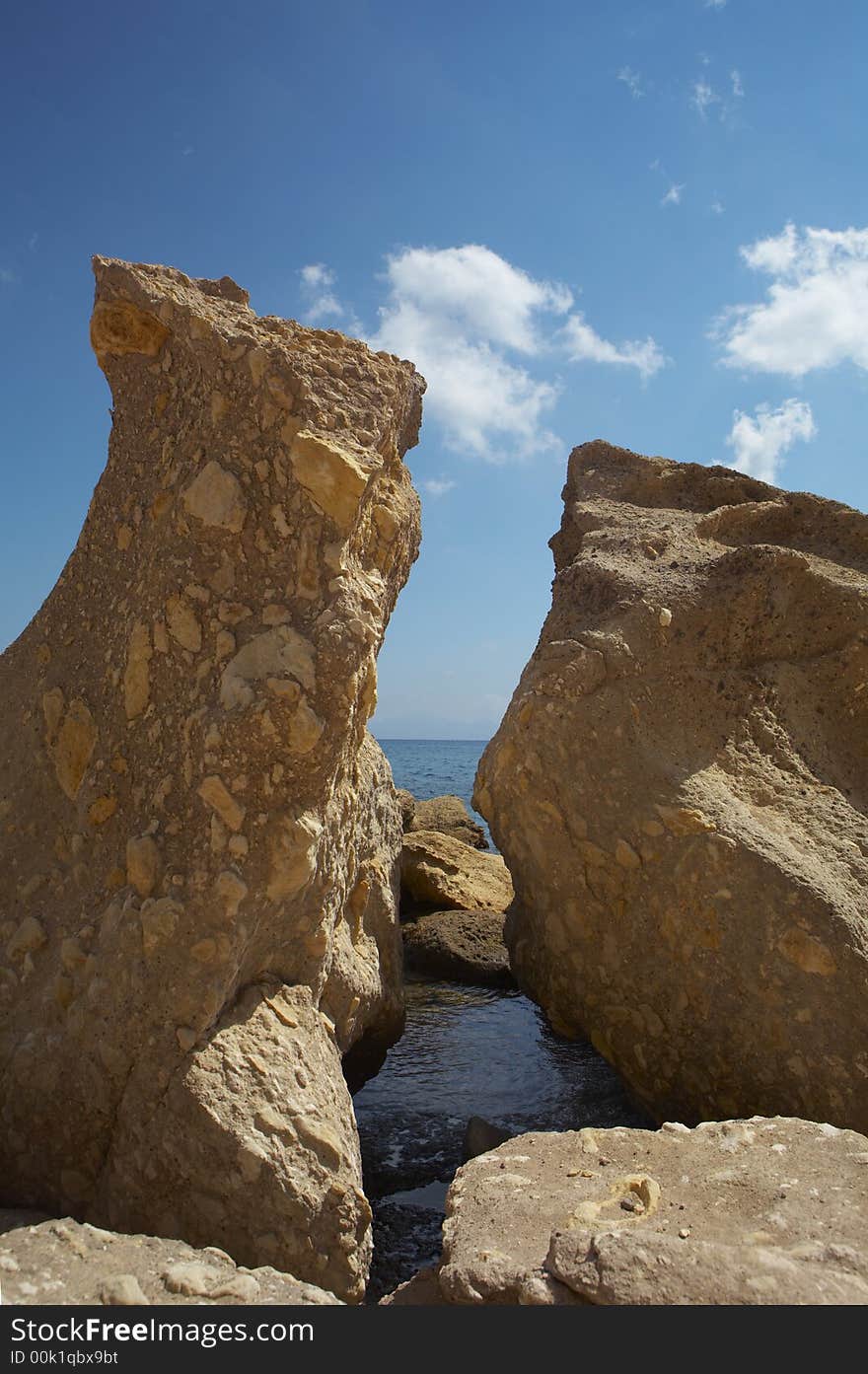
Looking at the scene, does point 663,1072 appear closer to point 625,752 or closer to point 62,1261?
point 625,752

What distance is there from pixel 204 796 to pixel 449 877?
4701 mm

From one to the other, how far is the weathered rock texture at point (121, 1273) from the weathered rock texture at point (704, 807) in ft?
6.02

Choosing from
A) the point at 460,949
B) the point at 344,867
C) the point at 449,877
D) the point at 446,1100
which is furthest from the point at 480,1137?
the point at 449,877

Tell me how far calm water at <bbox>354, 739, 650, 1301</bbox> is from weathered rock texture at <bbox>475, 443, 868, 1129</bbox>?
1.75 feet

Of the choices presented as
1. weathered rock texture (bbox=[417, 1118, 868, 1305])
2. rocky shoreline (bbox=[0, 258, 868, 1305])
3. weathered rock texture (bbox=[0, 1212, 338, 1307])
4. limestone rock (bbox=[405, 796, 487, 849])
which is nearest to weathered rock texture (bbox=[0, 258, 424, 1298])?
rocky shoreline (bbox=[0, 258, 868, 1305])

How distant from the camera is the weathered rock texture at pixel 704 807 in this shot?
131 inches

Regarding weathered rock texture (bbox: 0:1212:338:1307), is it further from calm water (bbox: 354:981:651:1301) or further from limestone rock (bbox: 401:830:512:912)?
limestone rock (bbox: 401:830:512:912)

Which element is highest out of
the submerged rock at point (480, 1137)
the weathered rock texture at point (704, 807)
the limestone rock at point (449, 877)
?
the weathered rock texture at point (704, 807)

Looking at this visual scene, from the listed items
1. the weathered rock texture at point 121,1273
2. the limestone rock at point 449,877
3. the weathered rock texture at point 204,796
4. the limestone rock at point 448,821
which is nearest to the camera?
the weathered rock texture at point 121,1273

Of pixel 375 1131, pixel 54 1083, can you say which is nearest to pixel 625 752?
pixel 375 1131

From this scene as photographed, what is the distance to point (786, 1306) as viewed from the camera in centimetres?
182

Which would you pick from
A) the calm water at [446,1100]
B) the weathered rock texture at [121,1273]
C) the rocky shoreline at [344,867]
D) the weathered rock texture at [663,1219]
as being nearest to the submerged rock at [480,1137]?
the calm water at [446,1100]

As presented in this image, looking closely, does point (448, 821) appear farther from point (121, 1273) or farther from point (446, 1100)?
point (121, 1273)

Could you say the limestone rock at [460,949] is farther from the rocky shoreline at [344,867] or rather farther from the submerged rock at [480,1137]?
the submerged rock at [480,1137]
